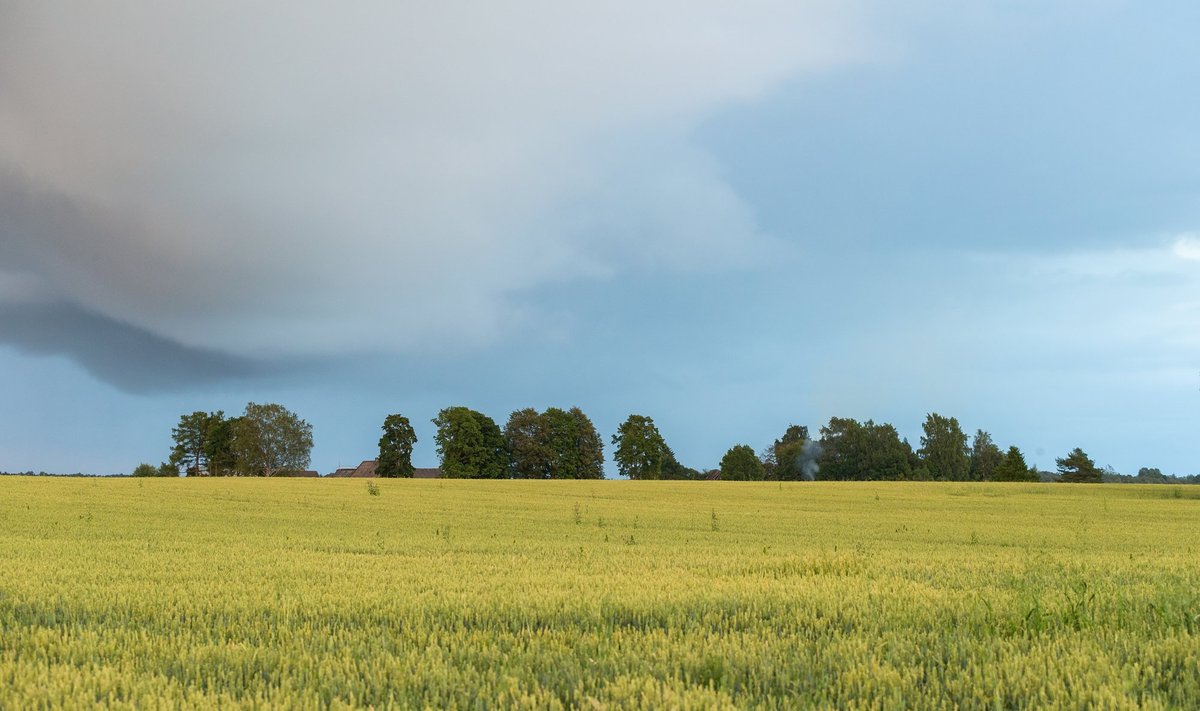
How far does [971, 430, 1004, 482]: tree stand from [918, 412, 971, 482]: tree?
337cm

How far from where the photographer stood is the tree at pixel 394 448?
11762cm

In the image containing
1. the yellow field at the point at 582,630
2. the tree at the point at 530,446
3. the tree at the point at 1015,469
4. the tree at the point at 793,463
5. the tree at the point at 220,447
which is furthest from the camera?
the tree at the point at 793,463

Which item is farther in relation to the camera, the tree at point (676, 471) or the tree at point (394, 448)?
the tree at point (676, 471)

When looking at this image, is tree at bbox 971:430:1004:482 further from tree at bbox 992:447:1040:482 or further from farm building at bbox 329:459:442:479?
farm building at bbox 329:459:442:479

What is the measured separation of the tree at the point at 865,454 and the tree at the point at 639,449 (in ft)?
120

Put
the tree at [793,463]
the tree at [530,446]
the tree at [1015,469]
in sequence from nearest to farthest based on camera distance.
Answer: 1. the tree at [1015,469]
2. the tree at [530,446]
3. the tree at [793,463]

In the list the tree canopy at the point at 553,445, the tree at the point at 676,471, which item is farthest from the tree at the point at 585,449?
the tree at the point at 676,471

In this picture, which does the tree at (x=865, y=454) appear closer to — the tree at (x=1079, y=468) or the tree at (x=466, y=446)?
the tree at (x=1079, y=468)

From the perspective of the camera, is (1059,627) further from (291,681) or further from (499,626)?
(291,681)

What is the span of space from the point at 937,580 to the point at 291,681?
782cm

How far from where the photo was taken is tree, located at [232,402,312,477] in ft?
424

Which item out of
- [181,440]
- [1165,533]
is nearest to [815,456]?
[181,440]

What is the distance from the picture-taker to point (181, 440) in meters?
136

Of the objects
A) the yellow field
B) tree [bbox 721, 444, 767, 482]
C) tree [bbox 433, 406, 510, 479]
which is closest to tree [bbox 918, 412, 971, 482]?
tree [bbox 721, 444, 767, 482]
